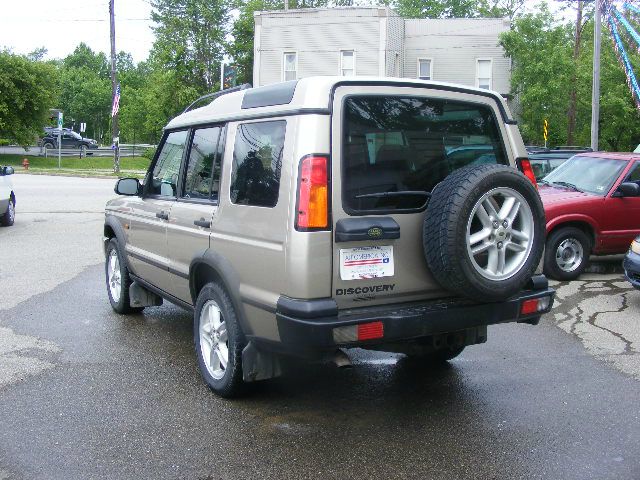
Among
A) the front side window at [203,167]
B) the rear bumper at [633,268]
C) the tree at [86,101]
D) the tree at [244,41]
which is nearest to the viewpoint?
the front side window at [203,167]

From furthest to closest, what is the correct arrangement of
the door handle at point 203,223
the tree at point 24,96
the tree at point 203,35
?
1. the tree at point 203,35
2. the tree at point 24,96
3. the door handle at point 203,223

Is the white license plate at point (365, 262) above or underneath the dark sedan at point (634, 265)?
above

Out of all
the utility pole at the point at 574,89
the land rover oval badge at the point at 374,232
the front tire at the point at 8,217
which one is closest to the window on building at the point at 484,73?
the utility pole at the point at 574,89

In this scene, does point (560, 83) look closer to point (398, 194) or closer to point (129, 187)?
point (129, 187)

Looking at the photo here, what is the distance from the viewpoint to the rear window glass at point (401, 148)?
154 inches

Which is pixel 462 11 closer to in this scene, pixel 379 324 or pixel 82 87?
pixel 82 87

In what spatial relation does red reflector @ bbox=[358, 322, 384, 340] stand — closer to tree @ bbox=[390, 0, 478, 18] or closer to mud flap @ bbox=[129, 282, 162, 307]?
mud flap @ bbox=[129, 282, 162, 307]

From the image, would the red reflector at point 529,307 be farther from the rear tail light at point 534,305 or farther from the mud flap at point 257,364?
the mud flap at point 257,364

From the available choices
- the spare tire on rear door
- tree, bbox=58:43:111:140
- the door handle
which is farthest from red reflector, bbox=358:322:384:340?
tree, bbox=58:43:111:140

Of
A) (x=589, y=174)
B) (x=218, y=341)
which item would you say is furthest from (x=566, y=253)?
(x=218, y=341)

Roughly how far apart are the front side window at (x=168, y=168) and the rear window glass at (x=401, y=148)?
1.92 meters

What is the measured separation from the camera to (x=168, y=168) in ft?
18.7

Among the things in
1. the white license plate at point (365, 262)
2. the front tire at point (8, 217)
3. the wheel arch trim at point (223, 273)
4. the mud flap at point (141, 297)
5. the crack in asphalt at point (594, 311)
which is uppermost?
the white license plate at point (365, 262)

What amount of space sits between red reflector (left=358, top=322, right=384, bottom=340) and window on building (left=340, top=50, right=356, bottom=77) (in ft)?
107
